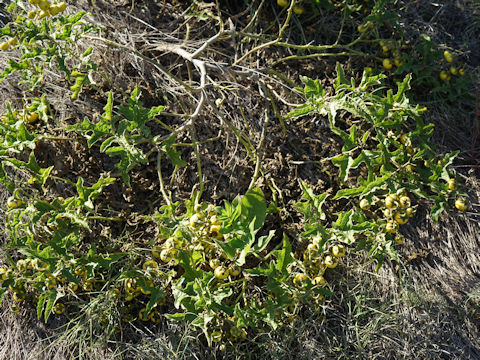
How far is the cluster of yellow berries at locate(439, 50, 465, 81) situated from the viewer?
260 cm

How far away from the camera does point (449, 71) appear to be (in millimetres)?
2674

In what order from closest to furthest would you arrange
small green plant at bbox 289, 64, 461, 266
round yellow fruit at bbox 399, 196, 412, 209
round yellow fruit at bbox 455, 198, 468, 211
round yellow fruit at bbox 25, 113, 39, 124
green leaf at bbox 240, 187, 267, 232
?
green leaf at bbox 240, 187, 267, 232, small green plant at bbox 289, 64, 461, 266, round yellow fruit at bbox 399, 196, 412, 209, round yellow fruit at bbox 455, 198, 468, 211, round yellow fruit at bbox 25, 113, 39, 124

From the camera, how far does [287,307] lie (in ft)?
7.33

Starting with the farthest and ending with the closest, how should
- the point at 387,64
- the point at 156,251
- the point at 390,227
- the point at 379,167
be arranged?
the point at 387,64 → the point at 379,167 → the point at 156,251 → the point at 390,227

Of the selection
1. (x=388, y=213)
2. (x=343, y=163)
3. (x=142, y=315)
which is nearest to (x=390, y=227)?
(x=388, y=213)

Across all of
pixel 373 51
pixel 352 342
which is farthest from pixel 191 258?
pixel 373 51

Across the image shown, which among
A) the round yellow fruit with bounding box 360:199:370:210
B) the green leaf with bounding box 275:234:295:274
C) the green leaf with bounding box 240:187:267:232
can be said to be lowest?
the green leaf with bounding box 275:234:295:274

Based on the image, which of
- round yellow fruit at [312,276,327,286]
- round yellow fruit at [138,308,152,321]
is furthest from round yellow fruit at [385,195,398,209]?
round yellow fruit at [138,308,152,321]

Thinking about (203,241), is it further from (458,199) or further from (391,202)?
(458,199)

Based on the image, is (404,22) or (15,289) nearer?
(15,289)

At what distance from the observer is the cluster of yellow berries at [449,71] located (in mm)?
2604

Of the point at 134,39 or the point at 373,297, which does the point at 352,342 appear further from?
the point at 134,39

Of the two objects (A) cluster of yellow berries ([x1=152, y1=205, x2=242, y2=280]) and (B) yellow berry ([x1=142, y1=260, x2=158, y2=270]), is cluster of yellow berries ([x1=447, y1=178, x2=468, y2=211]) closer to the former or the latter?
(A) cluster of yellow berries ([x1=152, y1=205, x2=242, y2=280])

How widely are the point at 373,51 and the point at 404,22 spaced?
0.27 meters
